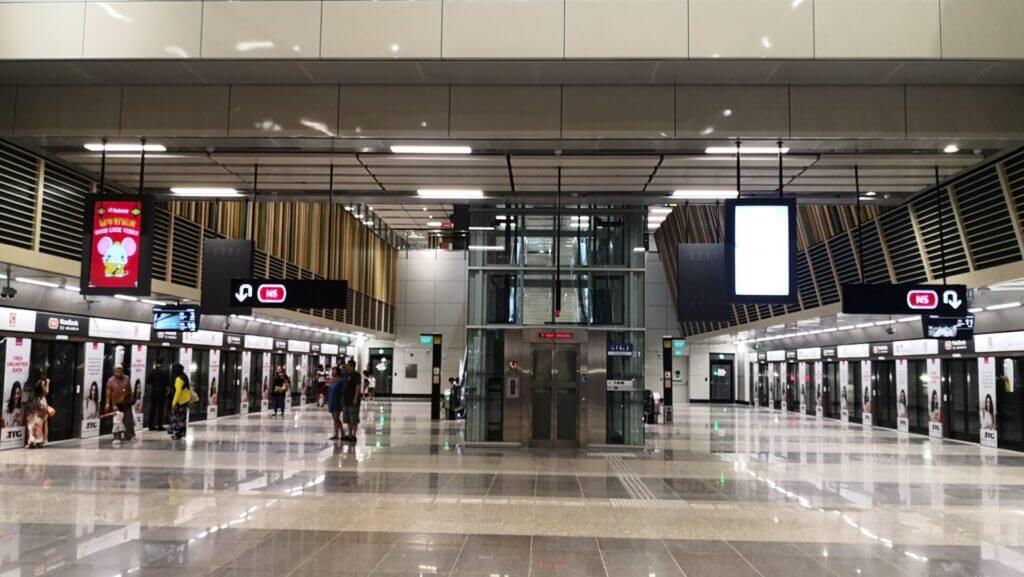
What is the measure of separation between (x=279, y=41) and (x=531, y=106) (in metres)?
2.75

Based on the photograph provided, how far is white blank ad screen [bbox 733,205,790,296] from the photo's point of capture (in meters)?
8.75

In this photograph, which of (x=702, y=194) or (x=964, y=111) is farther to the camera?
(x=702, y=194)

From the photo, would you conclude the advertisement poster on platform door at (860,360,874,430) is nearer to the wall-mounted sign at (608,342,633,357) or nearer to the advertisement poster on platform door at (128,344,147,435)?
the wall-mounted sign at (608,342,633,357)

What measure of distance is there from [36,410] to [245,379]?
1064 cm

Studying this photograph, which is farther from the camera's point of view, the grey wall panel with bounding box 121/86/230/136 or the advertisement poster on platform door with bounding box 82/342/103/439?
the advertisement poster on platform door with bounding box 82/342/103/439

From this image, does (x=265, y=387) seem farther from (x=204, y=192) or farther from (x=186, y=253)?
(x=204, y=192)

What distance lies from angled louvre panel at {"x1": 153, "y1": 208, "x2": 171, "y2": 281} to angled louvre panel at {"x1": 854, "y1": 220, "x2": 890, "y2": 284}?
14340 mm

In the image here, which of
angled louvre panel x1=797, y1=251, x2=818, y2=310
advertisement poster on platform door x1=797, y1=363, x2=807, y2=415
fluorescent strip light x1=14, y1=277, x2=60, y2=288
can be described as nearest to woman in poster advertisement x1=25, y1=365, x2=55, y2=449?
fluorescent strip light x1=14, y1=277, x2=60, y2=288

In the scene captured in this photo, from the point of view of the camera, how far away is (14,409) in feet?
45.3

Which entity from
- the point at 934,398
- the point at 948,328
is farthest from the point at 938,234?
the point at 934,398

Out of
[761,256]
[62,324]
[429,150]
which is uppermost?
[429,150]

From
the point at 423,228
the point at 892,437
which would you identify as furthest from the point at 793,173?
the point at 423,228

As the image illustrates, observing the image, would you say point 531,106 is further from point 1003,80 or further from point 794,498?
point 794,498

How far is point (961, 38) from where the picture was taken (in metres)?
7.51
